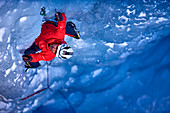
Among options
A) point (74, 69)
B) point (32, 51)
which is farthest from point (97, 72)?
point (32, 51)

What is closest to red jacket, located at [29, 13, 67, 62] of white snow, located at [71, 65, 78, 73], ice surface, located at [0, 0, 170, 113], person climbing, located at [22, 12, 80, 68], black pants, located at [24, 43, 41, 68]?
person climbing, located at [22, 12, 80, 68]

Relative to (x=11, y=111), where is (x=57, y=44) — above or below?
above

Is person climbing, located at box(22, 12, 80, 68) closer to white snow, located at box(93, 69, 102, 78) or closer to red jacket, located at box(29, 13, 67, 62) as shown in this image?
red jacket, located at box(29, 13, 67, 62)

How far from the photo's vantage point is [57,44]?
3.94 ft

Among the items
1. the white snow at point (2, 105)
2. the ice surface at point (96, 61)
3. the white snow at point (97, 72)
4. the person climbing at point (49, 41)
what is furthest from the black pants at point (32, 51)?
the white snow at point (97, 72)

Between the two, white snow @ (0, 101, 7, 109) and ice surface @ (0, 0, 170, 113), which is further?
white snow @ (0, 101, 7, 109)

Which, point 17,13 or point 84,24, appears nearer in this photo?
point 17,13

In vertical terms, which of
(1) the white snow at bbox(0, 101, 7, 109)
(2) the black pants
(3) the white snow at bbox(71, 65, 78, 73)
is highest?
(2) the black pants

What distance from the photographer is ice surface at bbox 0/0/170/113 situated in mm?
1578

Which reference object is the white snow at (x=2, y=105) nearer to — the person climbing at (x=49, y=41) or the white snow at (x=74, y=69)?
the person climbing at (x=49, y=41)

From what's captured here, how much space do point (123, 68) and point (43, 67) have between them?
1.70 meters

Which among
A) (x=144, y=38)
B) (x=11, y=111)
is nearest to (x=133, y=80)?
(x=144, y=38)

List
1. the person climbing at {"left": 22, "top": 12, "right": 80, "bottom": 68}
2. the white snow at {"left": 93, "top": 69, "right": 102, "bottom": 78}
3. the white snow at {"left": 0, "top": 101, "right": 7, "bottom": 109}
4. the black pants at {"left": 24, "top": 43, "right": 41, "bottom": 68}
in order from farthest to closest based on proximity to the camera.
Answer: the white snow at {"left": 93, "top": 69, "right": 102, "bottom": 78} → the white snow at {"left": 0, "top": 101, "right": 7, "bottom": 109} → the black pants at {"left": 24, "top": 43, "right": 41, "bottom": 68} → the person climbing at {"left": 22, "top": 12, "right": 80, "bottom": 68}

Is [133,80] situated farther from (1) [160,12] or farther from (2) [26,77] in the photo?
(2) [26,77]
